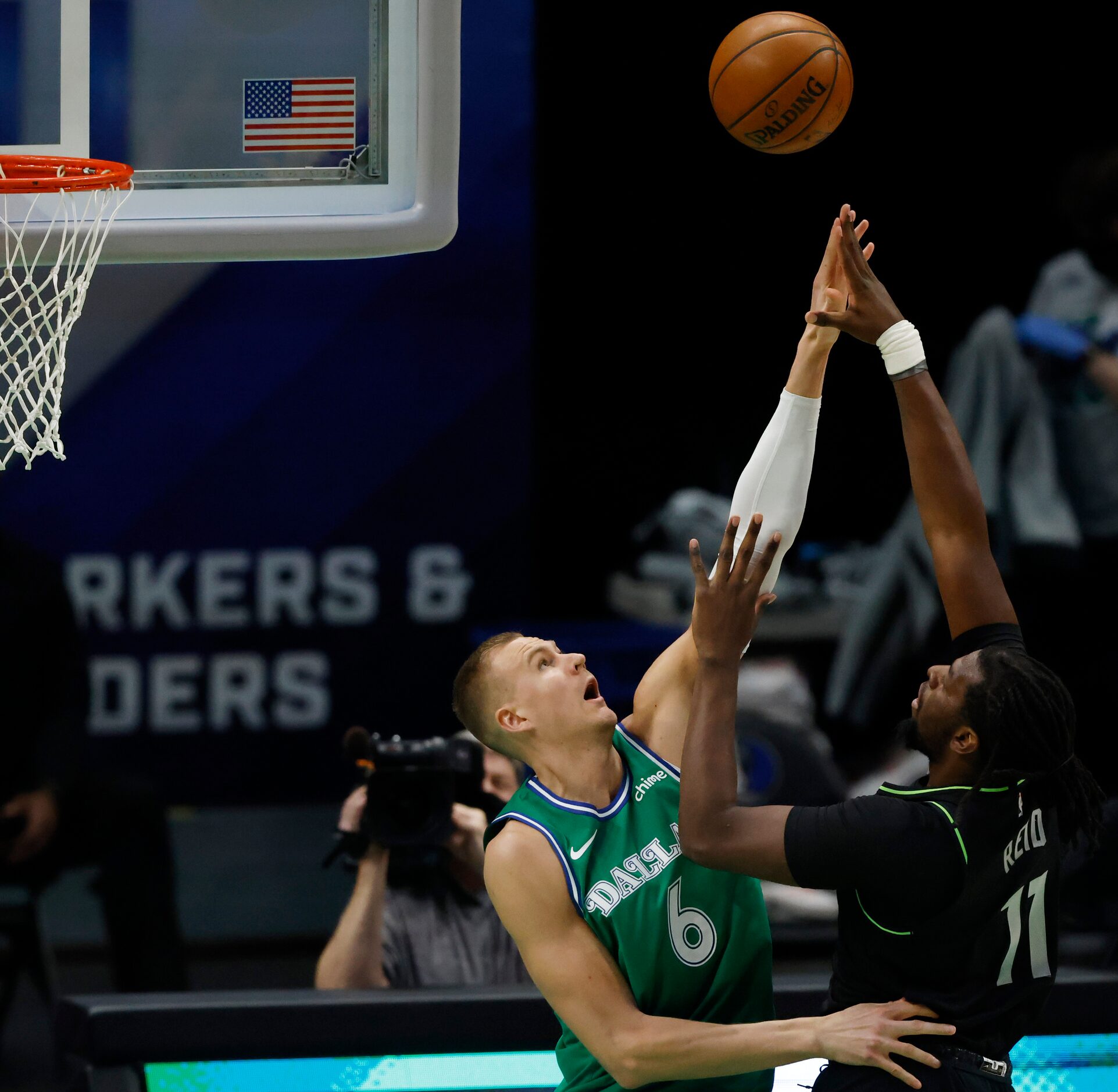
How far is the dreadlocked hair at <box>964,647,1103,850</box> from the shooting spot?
6.89ft

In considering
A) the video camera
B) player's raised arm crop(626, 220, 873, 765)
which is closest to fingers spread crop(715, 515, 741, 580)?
player's raised arm crop(626, 220, 873, 765)

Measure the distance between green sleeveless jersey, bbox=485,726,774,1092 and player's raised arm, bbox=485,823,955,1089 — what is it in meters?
0.04

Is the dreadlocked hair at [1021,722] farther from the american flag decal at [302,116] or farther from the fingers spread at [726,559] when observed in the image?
the american flag decal at [302,116]

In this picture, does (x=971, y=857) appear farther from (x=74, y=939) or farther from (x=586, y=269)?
(x=74, y=939)

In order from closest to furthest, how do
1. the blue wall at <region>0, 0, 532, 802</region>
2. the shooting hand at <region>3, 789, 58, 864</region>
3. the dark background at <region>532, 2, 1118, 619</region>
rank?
the shooting hand at <region>3, 789, 58, 864</region>, the blue wall at <region>0, 0, 532, 802</region>, the dark background at <region>532, 2, 1118, 619</region>

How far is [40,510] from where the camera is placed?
20.4 feet

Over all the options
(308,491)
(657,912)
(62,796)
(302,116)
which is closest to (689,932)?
(657,912)

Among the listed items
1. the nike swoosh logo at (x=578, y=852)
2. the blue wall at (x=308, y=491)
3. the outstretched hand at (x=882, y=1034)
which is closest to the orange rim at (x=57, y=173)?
the nike swoosh logo at (x=578, y=852)

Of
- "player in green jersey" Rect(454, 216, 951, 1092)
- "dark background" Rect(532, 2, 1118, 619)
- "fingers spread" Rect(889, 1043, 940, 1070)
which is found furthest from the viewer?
"dark background" Rect(532, 2, 1118, 619)

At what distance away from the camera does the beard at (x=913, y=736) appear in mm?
2251

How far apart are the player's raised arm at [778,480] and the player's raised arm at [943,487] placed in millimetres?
58

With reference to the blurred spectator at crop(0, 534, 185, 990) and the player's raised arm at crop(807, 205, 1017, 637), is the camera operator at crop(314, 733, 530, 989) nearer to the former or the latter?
the player's raised arm at crop(807, 205, 1017, 637)

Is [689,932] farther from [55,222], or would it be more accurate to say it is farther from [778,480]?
[55,222]

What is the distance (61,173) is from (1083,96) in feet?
16.1
